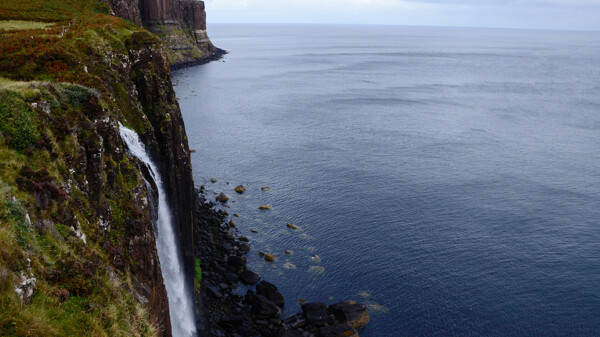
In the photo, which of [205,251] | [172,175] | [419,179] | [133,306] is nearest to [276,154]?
[419,179]

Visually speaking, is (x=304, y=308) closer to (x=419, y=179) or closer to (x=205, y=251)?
(x=205, y=251)

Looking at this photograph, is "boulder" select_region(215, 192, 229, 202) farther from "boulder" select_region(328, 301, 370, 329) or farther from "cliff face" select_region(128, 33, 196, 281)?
"boulder" select_region(328, 301, 370, 329)

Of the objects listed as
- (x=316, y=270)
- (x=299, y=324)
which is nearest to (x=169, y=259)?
(x=299, y=324)

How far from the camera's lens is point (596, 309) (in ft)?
134

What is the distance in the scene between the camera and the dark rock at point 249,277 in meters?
43.4

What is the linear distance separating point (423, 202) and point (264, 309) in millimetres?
32584

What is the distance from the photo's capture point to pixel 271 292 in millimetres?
40531

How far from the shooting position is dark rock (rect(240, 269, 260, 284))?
143 feet

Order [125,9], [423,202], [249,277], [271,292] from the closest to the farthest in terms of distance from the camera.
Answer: [271,292] → [249,277] → [423,202] → [125,9]

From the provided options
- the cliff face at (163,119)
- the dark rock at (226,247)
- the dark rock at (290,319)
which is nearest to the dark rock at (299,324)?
the dark rock at (290,319)

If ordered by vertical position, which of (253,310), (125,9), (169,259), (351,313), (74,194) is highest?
(125,9)

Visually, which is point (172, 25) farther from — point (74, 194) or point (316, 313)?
point (74, 194)

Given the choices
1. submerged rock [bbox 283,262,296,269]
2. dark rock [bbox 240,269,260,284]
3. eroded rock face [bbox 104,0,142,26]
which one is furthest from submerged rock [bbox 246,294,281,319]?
eroded rock face [bbox 104,0,142,26]

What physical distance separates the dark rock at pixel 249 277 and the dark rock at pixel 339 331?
33.2ft
